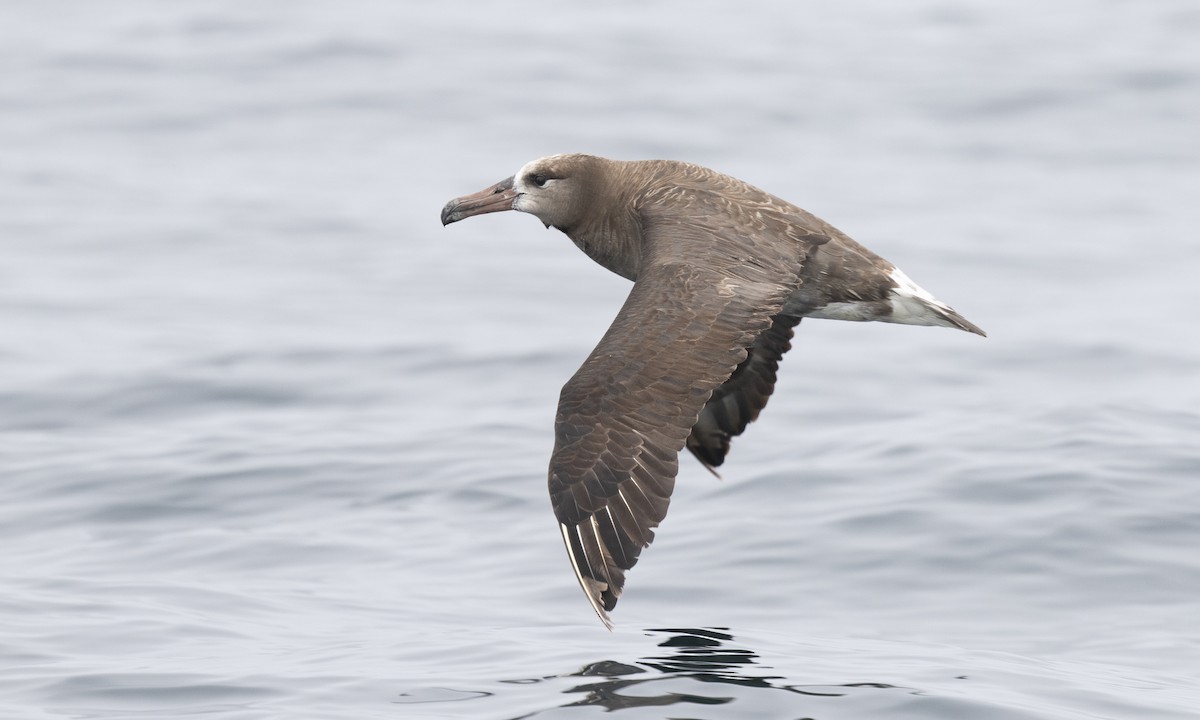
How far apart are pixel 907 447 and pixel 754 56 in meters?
15.2

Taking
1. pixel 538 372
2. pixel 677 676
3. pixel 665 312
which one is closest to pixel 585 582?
pixel 677 676

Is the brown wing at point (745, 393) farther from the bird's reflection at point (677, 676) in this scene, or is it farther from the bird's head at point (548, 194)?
the bird's reflection at point (677, 676)

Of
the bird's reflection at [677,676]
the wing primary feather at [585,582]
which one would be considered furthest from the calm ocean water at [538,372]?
the wing primary feather at [585,582]

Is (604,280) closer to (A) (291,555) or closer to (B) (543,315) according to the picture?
(B) (543,315)

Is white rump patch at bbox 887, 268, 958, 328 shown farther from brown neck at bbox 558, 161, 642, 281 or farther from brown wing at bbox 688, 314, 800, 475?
brown neck at bbox 558, 161, 642, 281

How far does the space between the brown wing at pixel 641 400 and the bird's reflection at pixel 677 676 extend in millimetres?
797

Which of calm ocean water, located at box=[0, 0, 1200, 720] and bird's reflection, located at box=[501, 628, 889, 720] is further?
calm ocean water, located at box=[0, 0, 1200, 720]

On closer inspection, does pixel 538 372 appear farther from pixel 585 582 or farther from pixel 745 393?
pixel 585 582

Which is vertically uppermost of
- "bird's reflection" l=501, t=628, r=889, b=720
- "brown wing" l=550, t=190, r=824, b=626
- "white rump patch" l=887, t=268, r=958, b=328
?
"white rump patch" l=887, t=268, r=958, b=328

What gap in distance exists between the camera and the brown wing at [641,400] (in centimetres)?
866

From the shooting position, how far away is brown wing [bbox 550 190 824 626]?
8.66 meters

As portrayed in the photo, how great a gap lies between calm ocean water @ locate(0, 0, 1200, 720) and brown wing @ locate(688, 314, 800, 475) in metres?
0.80

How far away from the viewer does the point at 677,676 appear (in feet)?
30.8

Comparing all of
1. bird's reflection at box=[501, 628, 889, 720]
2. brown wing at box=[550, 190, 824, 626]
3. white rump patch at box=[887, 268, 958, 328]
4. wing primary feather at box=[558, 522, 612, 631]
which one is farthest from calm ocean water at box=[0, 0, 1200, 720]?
white rump patch at box=[887, 268, 958, 328]
